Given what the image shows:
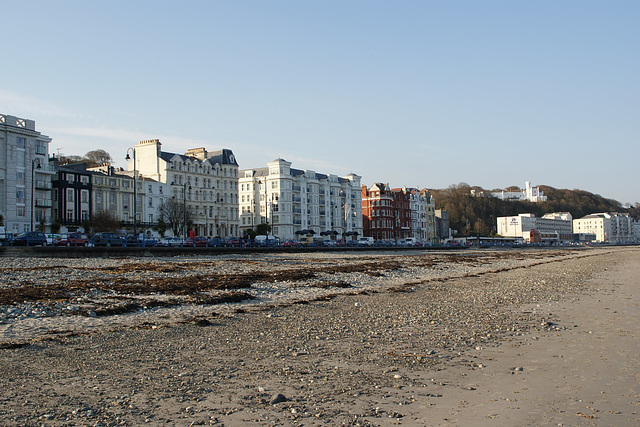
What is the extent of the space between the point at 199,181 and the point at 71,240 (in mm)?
50761

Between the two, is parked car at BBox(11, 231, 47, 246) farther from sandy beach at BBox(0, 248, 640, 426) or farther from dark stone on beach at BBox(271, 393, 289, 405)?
dark stone on beach at BBox(271, 393, 289, 405)

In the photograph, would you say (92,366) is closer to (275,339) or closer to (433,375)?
(275,339)

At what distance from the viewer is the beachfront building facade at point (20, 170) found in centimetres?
6206

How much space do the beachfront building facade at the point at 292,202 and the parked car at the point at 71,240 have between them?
2214 inches

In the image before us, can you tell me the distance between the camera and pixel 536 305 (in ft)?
63.8

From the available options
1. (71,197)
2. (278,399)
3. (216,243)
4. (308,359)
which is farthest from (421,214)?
(278,399)

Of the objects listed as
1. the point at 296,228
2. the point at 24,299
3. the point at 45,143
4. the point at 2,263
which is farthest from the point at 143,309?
the point at 296,228

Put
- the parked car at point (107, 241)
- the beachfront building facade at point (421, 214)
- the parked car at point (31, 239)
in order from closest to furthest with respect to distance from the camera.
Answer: the parked car at point (31, 239), the parked car at point (107, 241), the beachfront building facade at point (421, 214)

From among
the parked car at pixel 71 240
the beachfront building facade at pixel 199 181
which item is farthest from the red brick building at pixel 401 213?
the parked car at pixel 71 240

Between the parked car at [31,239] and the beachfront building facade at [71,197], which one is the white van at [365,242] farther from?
the parked car at [31,239]

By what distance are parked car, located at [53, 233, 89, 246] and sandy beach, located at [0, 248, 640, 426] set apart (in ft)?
93.8

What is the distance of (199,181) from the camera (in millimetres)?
97812

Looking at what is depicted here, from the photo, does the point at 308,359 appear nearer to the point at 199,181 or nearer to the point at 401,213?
the point at 199,181

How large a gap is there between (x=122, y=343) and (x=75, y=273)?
1627cm
